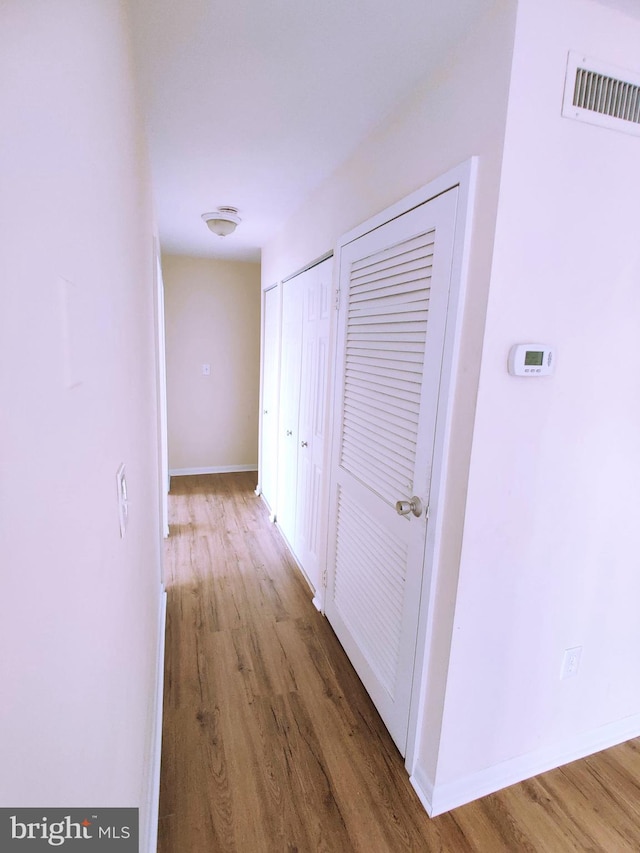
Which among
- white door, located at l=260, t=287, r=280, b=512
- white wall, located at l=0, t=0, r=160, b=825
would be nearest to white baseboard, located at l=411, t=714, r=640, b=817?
white wall, located at l=0, t=0, r=160, b=825

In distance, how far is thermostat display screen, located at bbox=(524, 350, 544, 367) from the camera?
120cm

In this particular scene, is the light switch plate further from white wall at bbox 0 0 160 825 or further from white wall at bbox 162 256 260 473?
white wall at bbox 162 256 260 473

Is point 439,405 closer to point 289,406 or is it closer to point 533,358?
point 533,358

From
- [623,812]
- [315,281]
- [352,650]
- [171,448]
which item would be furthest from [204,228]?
[623,812]

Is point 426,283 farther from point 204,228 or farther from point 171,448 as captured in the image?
point 171,448

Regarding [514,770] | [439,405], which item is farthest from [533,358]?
[514,770]

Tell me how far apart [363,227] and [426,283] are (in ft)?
1.83

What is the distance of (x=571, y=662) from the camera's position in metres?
1.53

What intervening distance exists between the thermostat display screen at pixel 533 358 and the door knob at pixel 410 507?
54cm

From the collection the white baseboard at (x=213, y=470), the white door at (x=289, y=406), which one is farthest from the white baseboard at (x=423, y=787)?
the white baseboard at (x=213, y=470)

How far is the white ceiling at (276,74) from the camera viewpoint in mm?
1135

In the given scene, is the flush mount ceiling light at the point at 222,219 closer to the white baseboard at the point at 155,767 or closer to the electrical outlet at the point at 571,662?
the white baseboard at the point at 155,767

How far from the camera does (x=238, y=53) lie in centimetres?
130

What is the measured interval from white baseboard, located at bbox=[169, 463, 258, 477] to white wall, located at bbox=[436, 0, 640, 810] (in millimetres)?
3987
